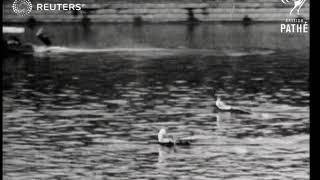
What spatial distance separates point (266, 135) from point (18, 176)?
12590 mm

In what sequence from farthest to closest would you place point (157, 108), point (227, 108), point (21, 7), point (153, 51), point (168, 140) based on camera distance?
point (21, 7) → point (153, 51) → point (157, 108) → point (227, 108) → point (168, 140)

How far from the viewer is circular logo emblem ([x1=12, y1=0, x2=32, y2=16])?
3245 inches

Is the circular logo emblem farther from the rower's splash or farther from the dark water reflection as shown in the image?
the rower's splash

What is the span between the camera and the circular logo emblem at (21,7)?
8241 centimetres

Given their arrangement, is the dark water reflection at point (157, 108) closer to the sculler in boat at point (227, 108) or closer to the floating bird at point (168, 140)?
the sculler in boat at point (227, 108)

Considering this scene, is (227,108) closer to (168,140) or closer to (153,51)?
(168,140)

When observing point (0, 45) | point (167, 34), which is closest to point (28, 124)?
point (0, 45)

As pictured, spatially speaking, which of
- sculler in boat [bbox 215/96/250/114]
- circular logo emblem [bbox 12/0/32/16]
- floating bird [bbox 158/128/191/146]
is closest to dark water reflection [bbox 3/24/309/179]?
sculler in boat [bbox 215/96/250/114]

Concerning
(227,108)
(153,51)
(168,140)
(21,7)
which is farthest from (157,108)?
(21,7)

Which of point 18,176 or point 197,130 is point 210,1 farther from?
point 18,176

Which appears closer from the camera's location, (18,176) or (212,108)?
(18,176)

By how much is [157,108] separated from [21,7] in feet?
139

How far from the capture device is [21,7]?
88.3 meters

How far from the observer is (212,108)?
4941 centimetres
